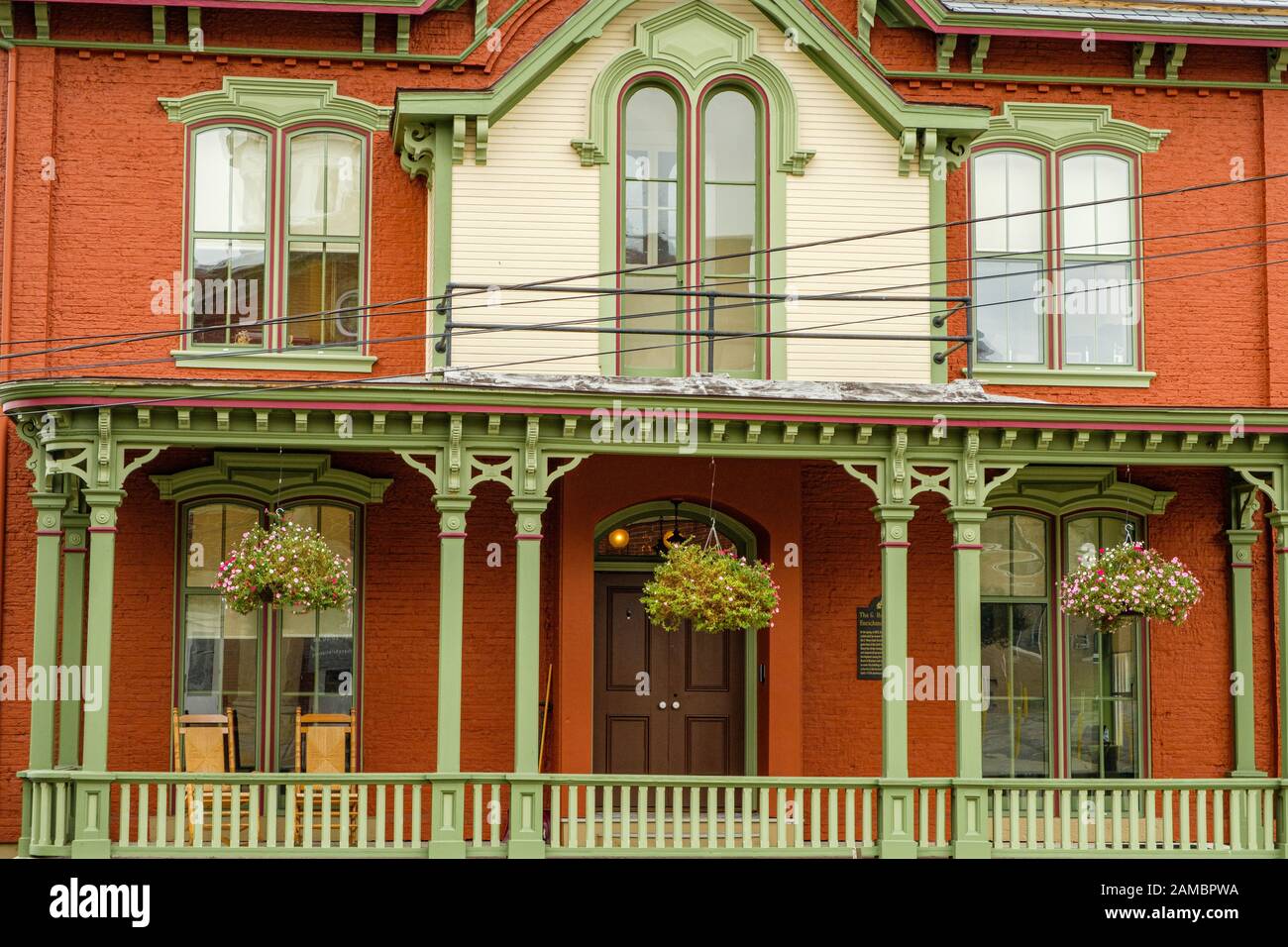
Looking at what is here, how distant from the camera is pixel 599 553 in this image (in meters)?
16.5

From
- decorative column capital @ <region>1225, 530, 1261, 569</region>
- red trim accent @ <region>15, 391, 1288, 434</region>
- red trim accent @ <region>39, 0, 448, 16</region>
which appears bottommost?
decorative column capital @ <region>1225, 530, 1261, 569</region>

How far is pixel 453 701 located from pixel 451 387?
2.59 metres

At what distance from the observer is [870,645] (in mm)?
16484

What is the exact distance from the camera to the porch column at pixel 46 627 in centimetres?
1368

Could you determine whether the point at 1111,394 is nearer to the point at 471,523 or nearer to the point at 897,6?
the point at 897,6

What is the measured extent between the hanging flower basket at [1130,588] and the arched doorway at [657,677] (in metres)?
3.20

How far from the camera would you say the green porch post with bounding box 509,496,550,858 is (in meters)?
13.8

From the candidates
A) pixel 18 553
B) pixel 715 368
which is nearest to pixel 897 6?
pixel 715 368

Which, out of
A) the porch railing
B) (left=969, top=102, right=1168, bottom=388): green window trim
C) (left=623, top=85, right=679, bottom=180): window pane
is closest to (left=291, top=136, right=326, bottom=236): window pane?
(left=623, top=85, right=679, bottom=180): window pane

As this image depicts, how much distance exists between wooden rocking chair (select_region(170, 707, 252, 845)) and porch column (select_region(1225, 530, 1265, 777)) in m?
9.45

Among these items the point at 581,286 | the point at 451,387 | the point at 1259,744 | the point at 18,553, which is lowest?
the point at 1259,744

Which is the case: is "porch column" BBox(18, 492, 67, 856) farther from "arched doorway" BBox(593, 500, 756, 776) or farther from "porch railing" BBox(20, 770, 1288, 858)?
"arched doorway" BBox(593, 500, 756, 776)

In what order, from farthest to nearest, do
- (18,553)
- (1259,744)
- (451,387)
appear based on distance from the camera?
(1259,744), (18,553), (451,387)

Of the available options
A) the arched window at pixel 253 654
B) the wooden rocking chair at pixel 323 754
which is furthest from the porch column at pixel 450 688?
the arched window at pixel 253 654
